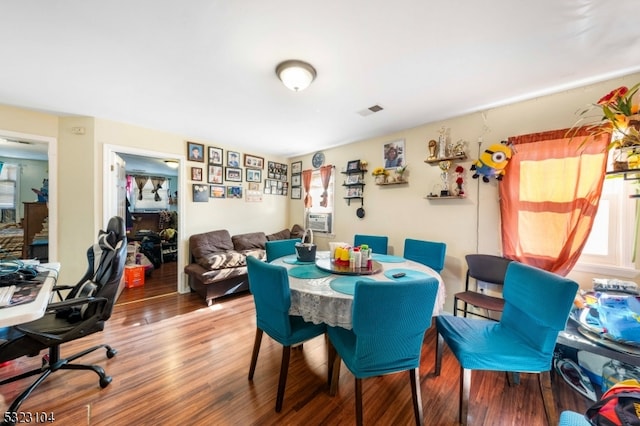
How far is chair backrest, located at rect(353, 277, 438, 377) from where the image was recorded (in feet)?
3.87

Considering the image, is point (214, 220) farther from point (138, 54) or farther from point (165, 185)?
point (165, 185)

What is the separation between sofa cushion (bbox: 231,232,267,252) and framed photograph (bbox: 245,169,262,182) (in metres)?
1.03

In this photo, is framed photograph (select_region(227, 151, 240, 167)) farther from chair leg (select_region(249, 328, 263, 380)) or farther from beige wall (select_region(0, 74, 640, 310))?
chair leg (select_region(249, 328, 263, 380))

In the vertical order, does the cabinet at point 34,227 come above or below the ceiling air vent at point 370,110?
below

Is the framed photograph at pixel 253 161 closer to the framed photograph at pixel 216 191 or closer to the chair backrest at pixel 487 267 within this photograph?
the framed photograph at pixel 216 191

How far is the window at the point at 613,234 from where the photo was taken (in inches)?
73.4

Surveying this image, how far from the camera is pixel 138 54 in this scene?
169cm

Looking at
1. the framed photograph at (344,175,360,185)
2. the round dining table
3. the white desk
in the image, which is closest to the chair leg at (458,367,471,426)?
the round dining table

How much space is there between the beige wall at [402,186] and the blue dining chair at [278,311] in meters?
2.06

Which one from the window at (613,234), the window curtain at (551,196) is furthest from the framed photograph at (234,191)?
the window at (613,234)

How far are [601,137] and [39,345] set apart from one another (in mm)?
4386

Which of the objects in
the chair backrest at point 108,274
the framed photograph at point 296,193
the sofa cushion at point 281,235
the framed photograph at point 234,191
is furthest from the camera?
the framed photograph at point 296,193

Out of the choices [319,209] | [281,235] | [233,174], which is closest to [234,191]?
[233,174]

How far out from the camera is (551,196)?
213 centimetres
